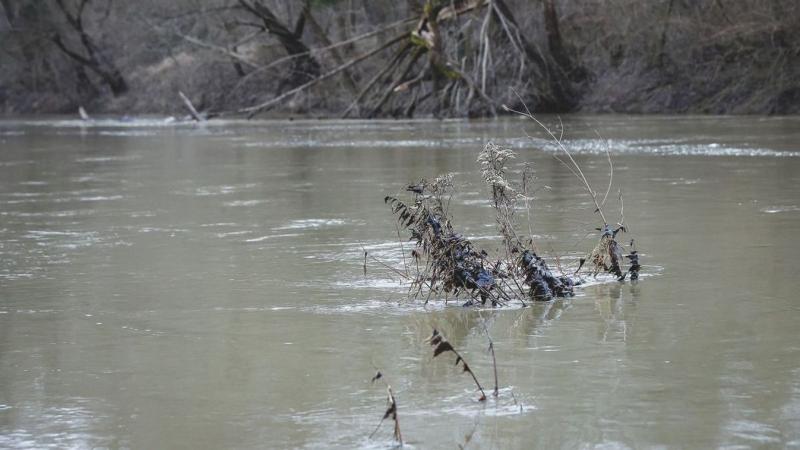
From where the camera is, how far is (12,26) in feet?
178

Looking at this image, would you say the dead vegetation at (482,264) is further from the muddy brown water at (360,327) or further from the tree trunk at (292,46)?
the tree trunk at (292,46)

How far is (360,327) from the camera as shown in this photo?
715 centimetres

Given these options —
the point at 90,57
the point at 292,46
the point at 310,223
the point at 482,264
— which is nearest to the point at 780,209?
the point at 310,223

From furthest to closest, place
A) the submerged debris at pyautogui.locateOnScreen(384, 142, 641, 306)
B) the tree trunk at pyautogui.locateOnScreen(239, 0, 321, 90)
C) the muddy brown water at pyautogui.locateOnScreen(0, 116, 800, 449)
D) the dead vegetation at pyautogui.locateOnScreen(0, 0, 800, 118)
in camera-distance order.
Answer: the tree trunk at pyautogui.locateOnScreen(239, 0, 321, 90), the dead vegetation at pyautogui.locateOnScreen(0, 0, 800, 118), the submerged debris at pyautogui.locateOnScreen(384, 142, 641, 306), the muddy brown water at pyautogui.locateOnScreen(0, 116, 800, 449)

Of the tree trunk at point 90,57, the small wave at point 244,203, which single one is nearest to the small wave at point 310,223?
the small wave at point 244,203

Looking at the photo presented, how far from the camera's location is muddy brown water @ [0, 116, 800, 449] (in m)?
5.20

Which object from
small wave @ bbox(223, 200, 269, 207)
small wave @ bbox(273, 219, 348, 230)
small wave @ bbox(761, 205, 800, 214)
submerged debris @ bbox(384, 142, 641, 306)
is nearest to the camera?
submerged debris @ bbox(384, 142, 641, 306)

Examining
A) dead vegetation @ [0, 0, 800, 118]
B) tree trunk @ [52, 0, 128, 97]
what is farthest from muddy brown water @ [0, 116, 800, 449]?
tree trunk @ [52, 0, 128, 97]

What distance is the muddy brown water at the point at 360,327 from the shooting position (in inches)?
205

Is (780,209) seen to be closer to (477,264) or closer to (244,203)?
(477,264)

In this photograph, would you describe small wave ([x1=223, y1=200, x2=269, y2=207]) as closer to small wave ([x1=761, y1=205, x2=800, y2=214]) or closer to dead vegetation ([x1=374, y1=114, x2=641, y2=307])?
small wave ([x1=761, y1=205, x2=800, y2=214])

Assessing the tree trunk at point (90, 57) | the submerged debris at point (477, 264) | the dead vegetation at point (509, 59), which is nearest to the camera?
the submerged debris at point (477, 264)

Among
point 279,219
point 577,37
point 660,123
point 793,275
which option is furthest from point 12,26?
point 793,275

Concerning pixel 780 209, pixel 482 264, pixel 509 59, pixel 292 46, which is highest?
pixel 292 46
